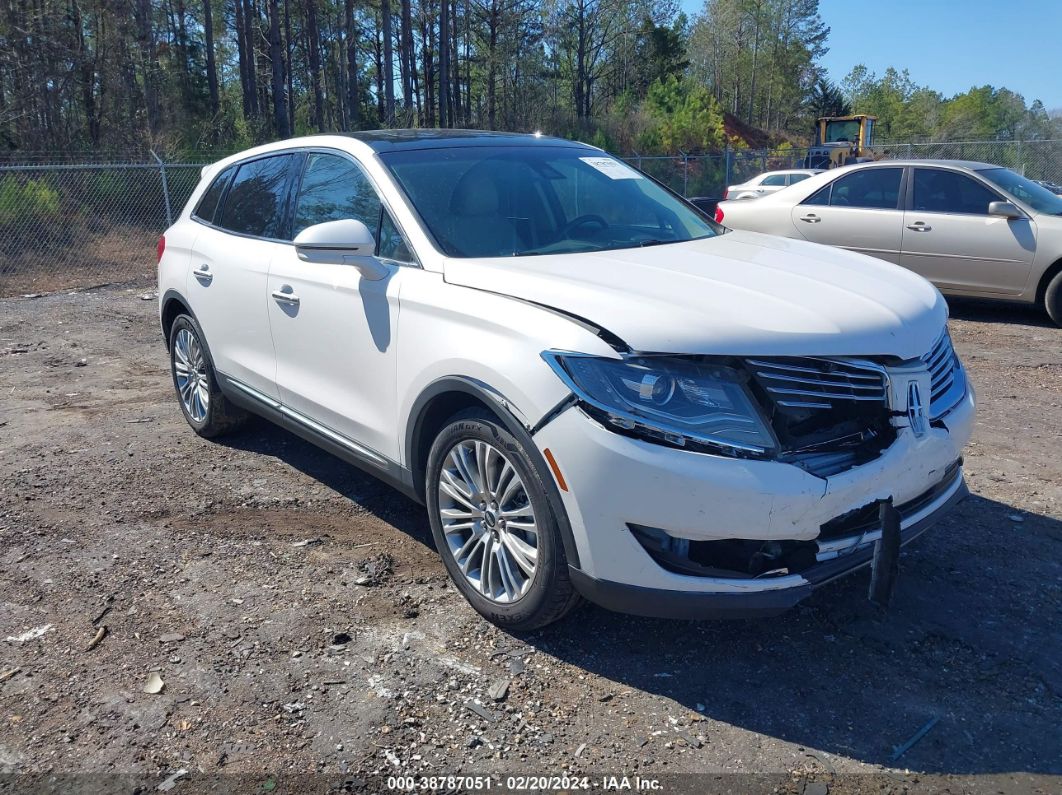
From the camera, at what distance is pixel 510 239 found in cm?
373

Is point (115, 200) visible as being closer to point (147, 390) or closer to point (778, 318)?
point (147, 390)

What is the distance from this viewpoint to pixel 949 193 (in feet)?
29.2

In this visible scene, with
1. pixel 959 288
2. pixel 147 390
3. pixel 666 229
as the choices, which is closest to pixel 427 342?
pixel 666 229

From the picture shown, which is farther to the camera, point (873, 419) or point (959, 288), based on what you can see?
point (959, 288)

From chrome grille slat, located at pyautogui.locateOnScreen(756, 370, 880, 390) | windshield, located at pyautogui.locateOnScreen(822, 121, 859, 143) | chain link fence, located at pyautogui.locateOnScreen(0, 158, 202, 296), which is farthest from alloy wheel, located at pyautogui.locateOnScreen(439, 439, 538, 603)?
windshield, located at pyautogui.locateOnScreen(822, 121, 859, 143)

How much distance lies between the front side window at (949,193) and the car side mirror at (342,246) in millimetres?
7273

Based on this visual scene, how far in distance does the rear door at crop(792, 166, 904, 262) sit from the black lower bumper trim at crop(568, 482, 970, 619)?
23.5 feet

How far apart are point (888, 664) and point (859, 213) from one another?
726 cm

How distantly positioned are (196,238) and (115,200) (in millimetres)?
11525

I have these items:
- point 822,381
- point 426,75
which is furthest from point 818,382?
point 426,75

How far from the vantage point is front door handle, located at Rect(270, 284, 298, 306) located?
4.18 meters

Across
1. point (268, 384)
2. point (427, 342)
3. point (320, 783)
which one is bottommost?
point (320, 783)

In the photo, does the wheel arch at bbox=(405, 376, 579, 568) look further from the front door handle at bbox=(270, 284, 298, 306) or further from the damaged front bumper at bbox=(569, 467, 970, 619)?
the front door handle at bbox=(270, 284, 298, 306)

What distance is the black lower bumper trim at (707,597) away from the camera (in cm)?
269
